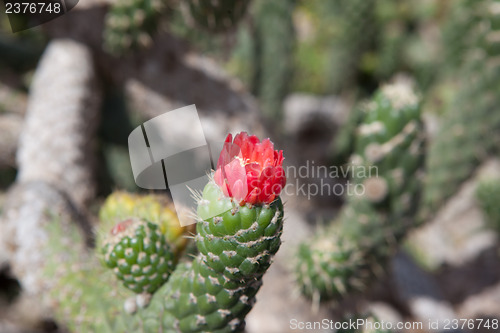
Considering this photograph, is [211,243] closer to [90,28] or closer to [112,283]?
[112,283]

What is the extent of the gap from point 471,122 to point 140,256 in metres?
2.33

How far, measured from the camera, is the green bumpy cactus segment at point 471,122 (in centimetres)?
256

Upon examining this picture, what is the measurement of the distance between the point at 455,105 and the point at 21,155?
100 inches

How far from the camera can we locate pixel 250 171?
91 centimetres

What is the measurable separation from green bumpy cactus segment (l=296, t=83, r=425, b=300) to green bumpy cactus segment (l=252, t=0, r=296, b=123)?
1739 millimetres

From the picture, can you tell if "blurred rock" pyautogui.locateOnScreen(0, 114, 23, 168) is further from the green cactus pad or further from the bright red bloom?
the bright red bloom

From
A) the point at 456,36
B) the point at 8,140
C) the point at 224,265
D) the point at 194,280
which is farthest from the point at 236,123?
the point at 456,36

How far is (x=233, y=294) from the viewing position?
1.11m

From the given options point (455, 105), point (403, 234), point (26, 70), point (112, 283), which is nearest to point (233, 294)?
point (112, 283)

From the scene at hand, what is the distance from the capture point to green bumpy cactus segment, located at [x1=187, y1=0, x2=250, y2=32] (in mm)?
2174

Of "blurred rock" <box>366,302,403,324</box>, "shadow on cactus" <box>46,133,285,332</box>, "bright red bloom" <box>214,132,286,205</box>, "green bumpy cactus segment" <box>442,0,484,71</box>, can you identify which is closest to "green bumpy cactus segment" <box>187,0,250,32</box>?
"shadow on cactus" <box>46,133,285,332</box>

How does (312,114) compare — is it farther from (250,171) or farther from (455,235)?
(250,171)

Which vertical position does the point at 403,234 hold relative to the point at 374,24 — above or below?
below

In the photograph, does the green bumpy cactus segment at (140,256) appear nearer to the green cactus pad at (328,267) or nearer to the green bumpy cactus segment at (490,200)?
the green cactus pad at (328,267)
